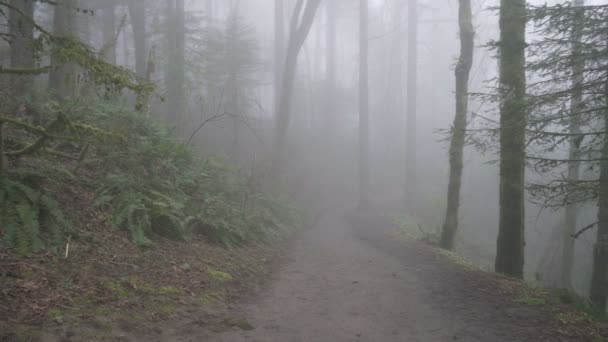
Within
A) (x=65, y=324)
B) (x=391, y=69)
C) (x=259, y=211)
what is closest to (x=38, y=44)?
(x=65, y=324)

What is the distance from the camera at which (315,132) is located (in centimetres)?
3441

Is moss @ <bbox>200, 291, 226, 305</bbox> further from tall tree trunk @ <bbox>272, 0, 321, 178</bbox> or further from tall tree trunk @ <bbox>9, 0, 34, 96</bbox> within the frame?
tall tree trunk @ <bbox>272, 0, 321, 178</bbox>

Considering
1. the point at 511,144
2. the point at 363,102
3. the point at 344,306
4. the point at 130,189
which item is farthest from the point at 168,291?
the point at 363,102

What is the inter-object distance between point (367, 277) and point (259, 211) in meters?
5.60

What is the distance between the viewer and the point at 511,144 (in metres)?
8.35

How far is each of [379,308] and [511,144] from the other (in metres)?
4.88

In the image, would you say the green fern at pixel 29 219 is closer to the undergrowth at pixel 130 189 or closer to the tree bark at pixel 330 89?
the undergrowth at pixel 130 189

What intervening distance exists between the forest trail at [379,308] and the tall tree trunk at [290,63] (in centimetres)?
1103

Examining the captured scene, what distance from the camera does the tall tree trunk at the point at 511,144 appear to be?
809 centimetres

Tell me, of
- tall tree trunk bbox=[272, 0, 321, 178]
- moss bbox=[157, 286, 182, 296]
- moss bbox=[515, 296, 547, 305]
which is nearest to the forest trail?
moss bbox=[515, 296, 547, 305]

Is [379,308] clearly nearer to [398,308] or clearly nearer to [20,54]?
[398,308]

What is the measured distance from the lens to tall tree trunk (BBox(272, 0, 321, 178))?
1917 centimetres

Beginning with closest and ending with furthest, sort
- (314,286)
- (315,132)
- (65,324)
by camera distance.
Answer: (65,324) < (314,286) < (315,132)

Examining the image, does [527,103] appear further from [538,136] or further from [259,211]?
[259,211]
